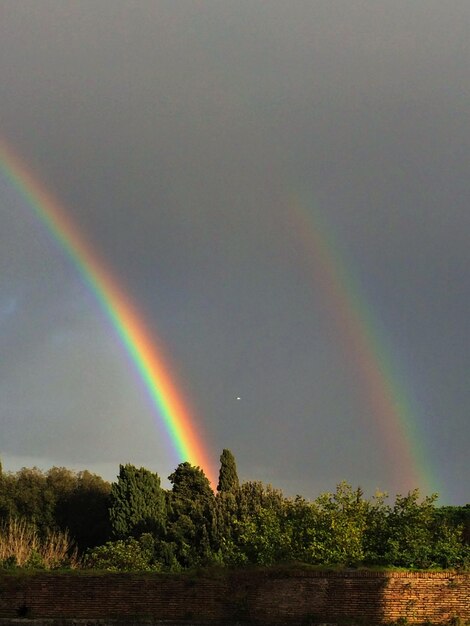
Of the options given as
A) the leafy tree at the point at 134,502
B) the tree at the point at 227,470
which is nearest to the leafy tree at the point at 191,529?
the leafy tree at the point at 134,502

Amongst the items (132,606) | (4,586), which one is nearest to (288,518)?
(132,606)

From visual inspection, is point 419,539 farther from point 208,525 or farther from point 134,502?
point 134,502

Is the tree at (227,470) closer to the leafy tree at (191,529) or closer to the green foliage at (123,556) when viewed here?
the leafy tree at (191,529)

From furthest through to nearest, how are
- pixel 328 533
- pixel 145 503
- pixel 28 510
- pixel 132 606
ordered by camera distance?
pixel 28 510 < pixel 145 503 < pixel 328 533 < pixel 132 606

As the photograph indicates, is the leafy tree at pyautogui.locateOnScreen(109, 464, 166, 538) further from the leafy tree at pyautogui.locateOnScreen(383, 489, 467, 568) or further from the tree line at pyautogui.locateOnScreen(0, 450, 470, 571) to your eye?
the leafy tree at pyautogui.locateOnScreen(383, 489, 467, 568)

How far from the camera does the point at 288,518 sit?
25.6m

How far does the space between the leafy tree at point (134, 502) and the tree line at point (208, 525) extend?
0.06 meters

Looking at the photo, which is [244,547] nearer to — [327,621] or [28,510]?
[327,621]

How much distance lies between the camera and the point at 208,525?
37.4 metres

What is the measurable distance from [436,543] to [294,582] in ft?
15.4

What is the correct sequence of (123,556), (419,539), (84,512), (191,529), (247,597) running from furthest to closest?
(84,512) < (191,529) < (123,556) < (419,539) < (247,597)

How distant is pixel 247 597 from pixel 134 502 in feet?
104

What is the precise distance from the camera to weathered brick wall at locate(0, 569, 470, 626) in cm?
1809

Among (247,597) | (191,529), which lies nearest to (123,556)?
(191,529)
